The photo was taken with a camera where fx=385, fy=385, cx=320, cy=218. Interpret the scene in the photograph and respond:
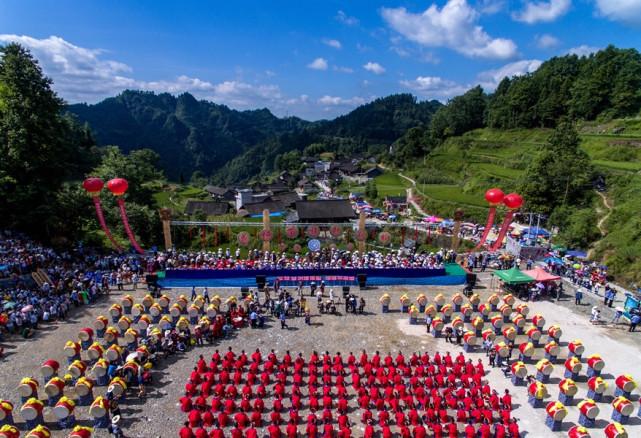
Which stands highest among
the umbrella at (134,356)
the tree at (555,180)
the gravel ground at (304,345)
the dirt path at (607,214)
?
the tree at (555,180)

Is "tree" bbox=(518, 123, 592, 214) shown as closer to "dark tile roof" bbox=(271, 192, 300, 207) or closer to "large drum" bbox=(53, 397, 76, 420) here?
"dark tile roof" bbox=(271, 192, 300, 207)

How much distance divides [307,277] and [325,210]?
19.2 meters

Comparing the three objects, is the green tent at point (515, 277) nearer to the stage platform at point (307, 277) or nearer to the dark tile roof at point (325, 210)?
the stage platform at point (307, 277)

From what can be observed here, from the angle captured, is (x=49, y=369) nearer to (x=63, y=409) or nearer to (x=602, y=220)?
(x=63, y=409)

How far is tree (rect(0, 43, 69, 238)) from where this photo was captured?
73.2 ft

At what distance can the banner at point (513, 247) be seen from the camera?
25203 mm

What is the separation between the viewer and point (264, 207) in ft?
Answer: 168

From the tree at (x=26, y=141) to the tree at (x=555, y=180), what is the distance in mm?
36389

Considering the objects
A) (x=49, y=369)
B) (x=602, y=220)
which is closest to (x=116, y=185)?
(x=49, y=369)

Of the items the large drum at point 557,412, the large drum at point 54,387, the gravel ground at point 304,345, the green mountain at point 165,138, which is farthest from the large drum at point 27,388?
the green mountain at point 165,138

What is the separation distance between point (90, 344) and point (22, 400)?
11.0ft

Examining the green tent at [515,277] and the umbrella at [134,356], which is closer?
the umbrella at [134,356]

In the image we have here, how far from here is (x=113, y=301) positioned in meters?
19.1

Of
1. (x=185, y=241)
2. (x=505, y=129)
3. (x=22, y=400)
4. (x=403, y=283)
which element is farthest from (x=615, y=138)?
(x=22, y=400)
